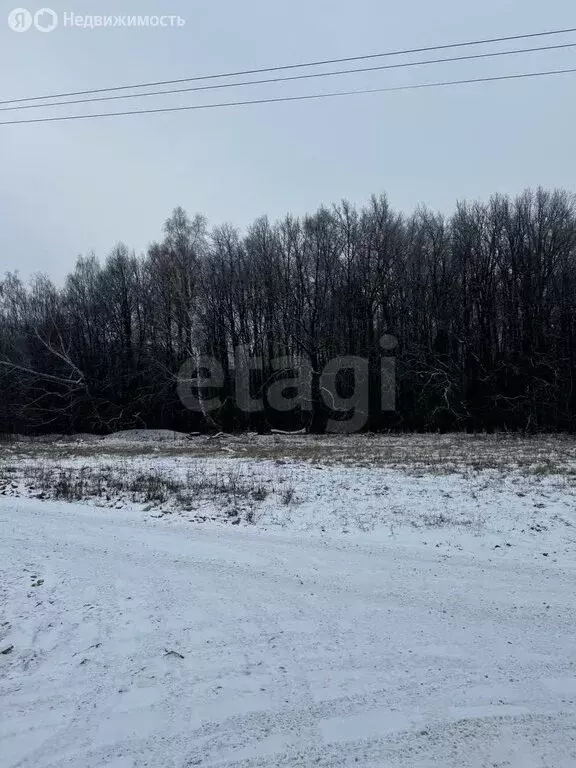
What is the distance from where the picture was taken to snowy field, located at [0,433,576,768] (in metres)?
2.93

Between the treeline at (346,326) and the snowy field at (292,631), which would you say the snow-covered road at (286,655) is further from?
the treeline at (346,326)

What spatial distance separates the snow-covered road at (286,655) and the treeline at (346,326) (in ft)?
80.8

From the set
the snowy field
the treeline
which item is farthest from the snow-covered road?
the treeline

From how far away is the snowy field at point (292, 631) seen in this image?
2.93 metres

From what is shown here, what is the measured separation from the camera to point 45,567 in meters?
5.77

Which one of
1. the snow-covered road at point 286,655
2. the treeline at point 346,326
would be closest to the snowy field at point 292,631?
the snow-covered road at point 286,655

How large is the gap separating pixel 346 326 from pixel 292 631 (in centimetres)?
3147

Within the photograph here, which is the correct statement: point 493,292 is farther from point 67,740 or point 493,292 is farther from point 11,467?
point 67,740

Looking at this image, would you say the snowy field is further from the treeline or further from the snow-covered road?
the treeline

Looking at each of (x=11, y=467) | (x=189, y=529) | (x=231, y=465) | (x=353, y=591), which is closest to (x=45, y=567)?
(x=189, y=529)

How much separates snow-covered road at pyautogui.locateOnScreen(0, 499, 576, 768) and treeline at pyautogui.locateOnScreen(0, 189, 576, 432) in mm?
24630

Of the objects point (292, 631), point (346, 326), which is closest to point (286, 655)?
point (292, 631)

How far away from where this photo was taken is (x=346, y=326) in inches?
1368

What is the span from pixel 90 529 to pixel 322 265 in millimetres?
32514
